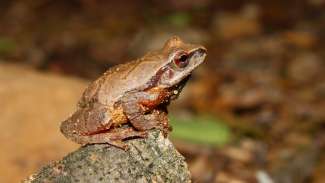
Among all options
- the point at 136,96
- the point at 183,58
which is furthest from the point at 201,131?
the point at 136,96

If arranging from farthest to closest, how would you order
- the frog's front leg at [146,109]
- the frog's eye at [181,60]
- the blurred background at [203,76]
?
1. the blurred background at [203,76]
2. the frog's eye at [181,60]
3. the frog's front leg at [146,109]

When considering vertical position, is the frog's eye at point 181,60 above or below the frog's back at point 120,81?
above

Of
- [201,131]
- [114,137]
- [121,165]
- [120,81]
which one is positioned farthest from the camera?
[201,131]

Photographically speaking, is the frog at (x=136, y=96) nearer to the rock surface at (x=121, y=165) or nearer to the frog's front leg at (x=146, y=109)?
the frog's front leg at (x=146, y=109)

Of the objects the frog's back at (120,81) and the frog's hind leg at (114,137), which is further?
the frog's back at (120,81)

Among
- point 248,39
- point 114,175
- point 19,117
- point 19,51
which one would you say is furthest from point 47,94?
point 248,39

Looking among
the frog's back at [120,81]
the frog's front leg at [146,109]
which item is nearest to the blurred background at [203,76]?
the frog's front leg at [146,109]

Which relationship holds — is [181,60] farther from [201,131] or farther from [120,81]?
[201,131]
